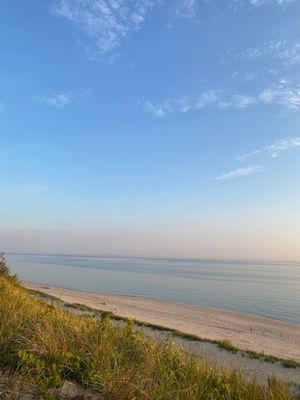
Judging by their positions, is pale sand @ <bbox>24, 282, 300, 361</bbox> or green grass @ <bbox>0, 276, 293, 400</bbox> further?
pale sand @ <bbox>24, 282, 300, 361</bbox>

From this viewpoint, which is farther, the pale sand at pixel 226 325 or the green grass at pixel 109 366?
the pale sand at pixel 226 325

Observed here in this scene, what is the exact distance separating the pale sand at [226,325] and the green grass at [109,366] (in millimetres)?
12829

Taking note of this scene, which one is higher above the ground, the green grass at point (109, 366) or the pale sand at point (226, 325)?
the green grass at point (109, 366)

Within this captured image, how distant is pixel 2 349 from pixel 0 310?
166 cm

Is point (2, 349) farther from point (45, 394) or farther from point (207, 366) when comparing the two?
point (207, 366)

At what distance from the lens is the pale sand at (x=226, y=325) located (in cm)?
1938

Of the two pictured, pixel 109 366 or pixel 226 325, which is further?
pixel 226 325

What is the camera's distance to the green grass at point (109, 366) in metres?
4.61

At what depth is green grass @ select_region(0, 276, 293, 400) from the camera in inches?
181

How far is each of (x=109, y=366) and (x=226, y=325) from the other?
21.3 metres

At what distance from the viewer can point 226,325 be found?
24.8 metres

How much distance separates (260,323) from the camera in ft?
88.8

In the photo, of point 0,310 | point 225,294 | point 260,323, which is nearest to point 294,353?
point 260,323

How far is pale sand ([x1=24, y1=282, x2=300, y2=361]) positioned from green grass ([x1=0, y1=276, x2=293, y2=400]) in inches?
505
